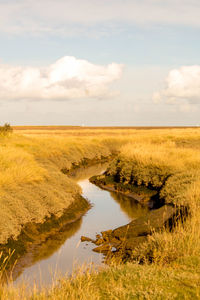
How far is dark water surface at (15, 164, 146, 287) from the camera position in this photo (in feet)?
30.7

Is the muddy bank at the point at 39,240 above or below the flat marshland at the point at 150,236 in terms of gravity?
below

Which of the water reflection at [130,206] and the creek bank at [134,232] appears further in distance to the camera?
the water reflection at [130,206]

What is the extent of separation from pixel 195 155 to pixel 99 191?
6.35 meters

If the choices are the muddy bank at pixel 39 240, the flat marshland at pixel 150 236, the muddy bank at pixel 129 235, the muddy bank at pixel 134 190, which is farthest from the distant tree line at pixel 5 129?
the muddy bank at pixel 129 235

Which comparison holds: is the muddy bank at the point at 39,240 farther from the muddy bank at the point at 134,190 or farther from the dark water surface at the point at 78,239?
the muddy bank at the point at 134,190

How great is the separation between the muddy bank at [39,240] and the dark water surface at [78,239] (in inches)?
1.2

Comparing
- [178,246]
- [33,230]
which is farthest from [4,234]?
[178,246]

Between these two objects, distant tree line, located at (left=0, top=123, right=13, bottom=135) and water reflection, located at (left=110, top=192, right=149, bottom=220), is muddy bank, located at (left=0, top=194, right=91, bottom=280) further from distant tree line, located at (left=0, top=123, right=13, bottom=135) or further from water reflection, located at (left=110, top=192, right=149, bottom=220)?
distant tree line, located at (left=0, top=123, right=13, bottom=135)

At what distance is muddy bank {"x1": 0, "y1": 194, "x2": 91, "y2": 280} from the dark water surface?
3cm

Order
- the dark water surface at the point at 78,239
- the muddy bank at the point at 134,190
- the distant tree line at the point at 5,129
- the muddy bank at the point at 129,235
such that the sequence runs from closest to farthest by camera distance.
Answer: the dark water surface at the point at 78,239, the muddy bank at the point at 129,235, the muddy bank at the point at 134,190, the distant tree line at the point at 5,129

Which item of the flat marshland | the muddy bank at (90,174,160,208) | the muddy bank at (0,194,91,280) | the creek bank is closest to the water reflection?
the muddy bank at (90,174,160,208)

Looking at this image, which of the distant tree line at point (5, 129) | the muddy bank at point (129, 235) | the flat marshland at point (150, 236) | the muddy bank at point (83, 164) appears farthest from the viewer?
the distant tree line at point (5, 129)

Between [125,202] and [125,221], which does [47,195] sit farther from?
[125,202]

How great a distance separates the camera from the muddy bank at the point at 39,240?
33.7ft
